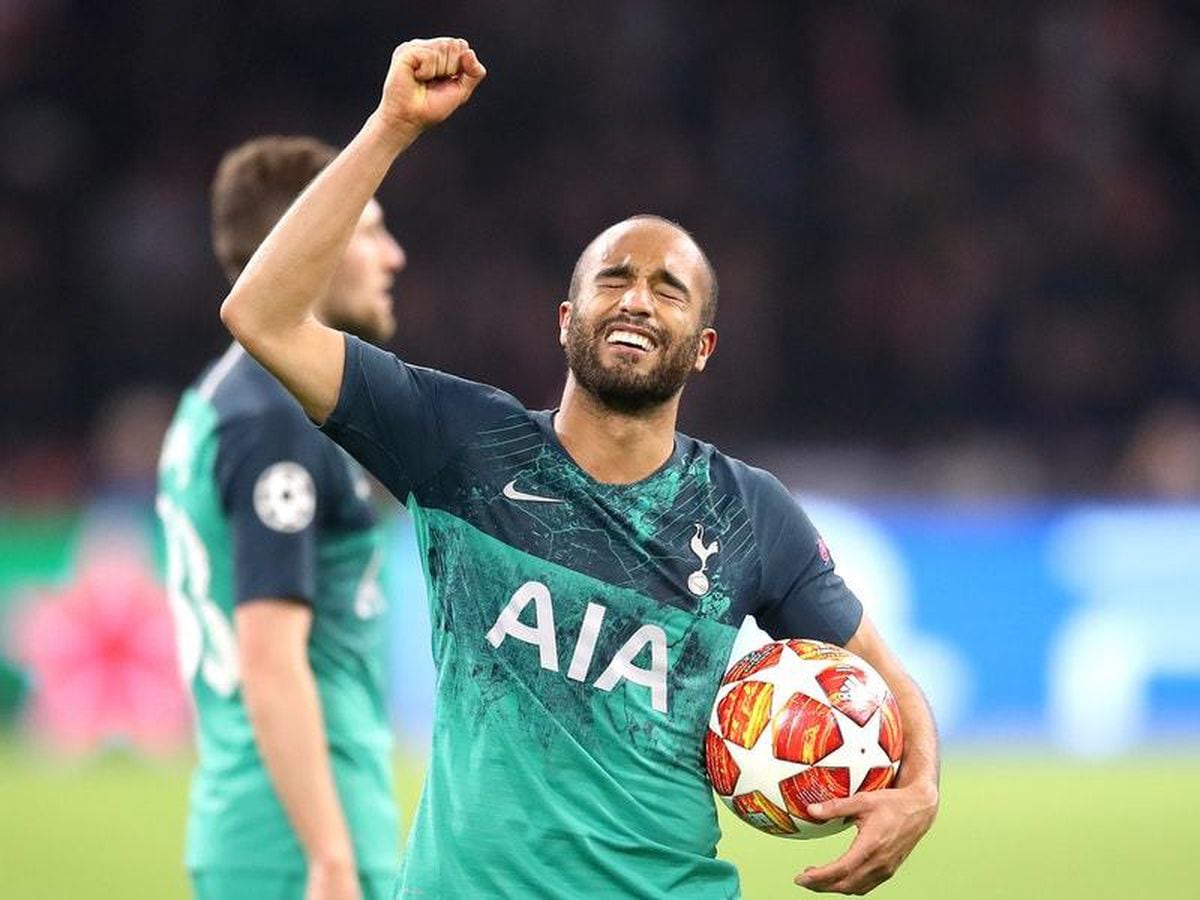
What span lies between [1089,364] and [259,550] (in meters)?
13.1

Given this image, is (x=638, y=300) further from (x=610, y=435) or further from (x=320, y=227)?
(x=320, y=227)

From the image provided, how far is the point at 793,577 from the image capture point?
412 centimetres

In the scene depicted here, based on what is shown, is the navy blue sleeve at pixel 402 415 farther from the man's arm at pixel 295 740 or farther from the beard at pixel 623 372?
the man's arm at pixel 295 740

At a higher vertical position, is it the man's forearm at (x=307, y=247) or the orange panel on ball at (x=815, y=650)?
the man's forearm at (x=307, y=247)

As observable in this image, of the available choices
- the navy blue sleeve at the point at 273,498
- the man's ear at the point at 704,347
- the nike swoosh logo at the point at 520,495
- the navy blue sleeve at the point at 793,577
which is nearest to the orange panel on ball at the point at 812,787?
the navy blue sleeve at the point at 793,577

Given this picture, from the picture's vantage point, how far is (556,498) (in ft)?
13.0

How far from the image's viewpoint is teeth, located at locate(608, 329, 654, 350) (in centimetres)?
390

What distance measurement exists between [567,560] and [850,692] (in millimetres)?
561

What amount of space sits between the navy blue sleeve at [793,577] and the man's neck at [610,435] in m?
0.23

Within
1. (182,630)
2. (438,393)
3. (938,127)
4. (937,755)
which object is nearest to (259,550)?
(182,630)

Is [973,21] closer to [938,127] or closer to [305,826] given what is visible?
[938,127]

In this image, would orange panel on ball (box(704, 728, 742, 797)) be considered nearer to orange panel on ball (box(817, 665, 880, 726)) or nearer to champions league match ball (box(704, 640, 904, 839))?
champions league match ball (box(704, 640, 904, 839))

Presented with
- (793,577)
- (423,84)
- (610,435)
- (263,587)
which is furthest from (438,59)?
(263,587)

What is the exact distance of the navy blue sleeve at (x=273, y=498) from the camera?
14.8 feet
